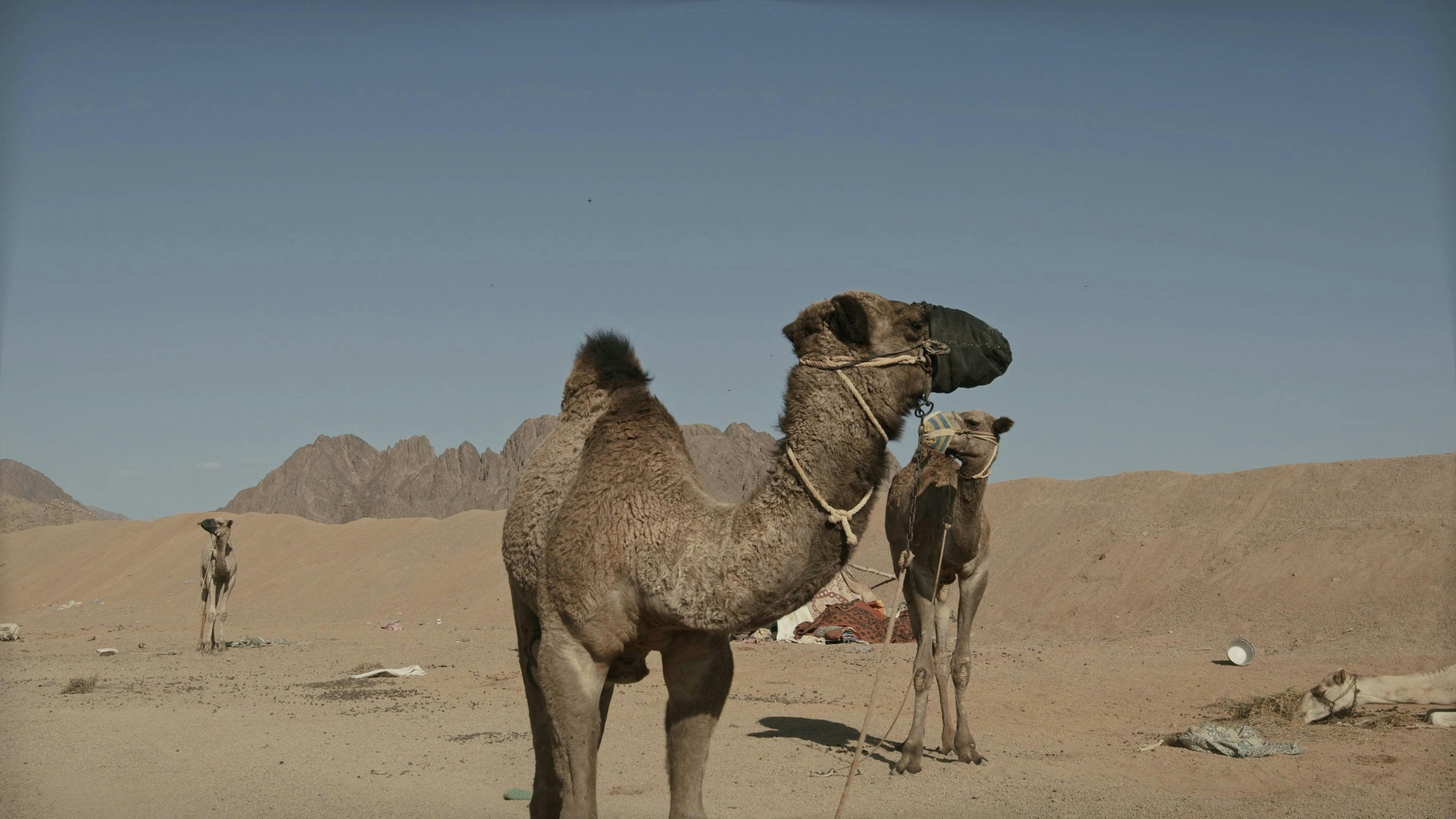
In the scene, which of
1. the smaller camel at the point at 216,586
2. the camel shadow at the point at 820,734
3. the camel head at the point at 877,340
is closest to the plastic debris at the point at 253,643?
the smaller camel at the point at 216,586

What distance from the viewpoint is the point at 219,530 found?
20.9 meters

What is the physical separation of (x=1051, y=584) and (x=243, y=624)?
2186 centimetres

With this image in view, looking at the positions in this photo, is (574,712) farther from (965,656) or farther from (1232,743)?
(1232,743)

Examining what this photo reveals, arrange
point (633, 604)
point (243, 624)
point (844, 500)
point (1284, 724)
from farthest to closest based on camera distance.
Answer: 1. point (243, 624)
2. point (1284, 724)
3. point (633, 604)
4. point (844, 500)

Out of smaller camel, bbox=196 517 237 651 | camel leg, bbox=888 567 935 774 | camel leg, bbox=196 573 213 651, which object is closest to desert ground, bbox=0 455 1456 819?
camel leg, bbox=888 567 935 774

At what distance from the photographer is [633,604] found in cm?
433

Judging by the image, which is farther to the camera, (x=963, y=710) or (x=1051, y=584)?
(x=1051, y=584)

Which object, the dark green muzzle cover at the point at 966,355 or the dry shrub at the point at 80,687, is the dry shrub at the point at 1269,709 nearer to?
the dark green muzzle cover at the point at 966,355

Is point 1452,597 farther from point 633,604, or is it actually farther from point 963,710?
point 633,604

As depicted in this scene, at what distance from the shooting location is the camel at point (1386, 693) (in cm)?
1027

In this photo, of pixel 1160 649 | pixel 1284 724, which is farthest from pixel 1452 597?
pixel 1284 724

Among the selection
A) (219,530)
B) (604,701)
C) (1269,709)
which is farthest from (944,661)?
(219,530)

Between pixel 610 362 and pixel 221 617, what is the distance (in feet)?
58.6

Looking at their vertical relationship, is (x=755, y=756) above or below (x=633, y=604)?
below
